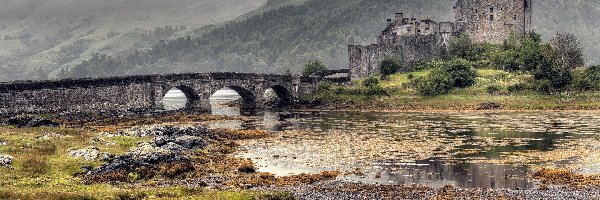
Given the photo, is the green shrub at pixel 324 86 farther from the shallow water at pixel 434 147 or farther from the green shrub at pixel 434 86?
the shallow water at pixel 434 147

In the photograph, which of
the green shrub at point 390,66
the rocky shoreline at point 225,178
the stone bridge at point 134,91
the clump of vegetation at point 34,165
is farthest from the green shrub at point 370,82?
the clump of vegetation at point 34,165

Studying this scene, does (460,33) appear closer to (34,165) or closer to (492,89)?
(492,89)

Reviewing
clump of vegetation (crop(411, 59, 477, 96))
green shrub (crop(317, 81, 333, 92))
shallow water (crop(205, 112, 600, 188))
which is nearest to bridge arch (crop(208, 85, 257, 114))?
green shrub (crop(317, 81, 333, 92))

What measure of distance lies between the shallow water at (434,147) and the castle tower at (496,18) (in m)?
38.0

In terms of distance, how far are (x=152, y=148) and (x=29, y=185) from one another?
46.3ft

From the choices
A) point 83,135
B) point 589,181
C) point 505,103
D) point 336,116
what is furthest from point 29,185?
point 505,103

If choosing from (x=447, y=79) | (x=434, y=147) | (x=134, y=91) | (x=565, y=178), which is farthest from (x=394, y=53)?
(x=565, y=178)

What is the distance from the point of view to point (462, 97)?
116375 mm

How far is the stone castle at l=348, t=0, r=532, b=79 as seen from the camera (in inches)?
5300

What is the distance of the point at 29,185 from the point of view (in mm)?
44094

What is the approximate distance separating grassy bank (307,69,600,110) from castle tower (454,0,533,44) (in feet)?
40.9

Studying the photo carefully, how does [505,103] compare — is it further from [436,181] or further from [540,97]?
[436,181]

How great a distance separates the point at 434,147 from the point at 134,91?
2205 inches

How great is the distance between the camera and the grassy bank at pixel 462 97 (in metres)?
110
